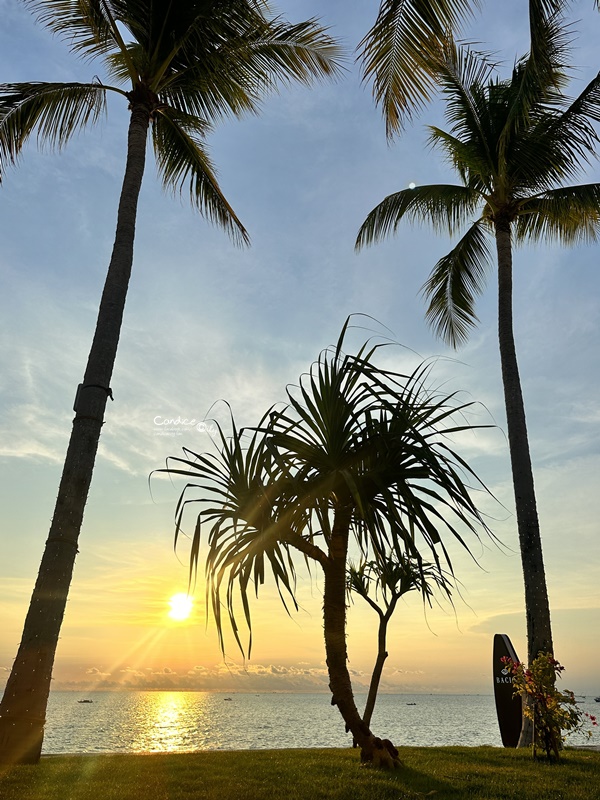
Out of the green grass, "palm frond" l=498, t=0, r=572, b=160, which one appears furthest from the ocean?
"palm frond" l=498, t=0, r=572, b=160

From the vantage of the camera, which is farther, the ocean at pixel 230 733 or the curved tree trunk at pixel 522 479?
the ocean at pixel 230 733

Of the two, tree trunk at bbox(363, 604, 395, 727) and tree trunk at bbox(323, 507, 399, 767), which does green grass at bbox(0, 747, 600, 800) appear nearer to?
tree trunk at bbox(323, 507, 399, 767)

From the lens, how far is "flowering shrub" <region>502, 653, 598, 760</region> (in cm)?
812

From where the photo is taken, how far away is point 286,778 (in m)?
6.08

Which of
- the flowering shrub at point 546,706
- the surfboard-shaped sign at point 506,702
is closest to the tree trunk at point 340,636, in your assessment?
the flowering shrub at point 546,706

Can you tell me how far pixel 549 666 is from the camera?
8.43 m

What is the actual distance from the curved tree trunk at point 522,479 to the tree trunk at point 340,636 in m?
4.56

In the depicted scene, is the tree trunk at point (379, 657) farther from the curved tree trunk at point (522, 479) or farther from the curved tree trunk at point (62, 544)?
the curved tree trunk at point (62, 544)

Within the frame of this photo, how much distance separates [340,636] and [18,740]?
→ 3701 millimetres

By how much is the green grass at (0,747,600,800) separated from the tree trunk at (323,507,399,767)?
314 mm

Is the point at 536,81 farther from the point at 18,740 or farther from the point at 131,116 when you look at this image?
the point at 18,740

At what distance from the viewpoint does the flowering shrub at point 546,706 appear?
26.6 feet

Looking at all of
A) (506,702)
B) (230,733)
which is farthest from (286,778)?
(230,733)

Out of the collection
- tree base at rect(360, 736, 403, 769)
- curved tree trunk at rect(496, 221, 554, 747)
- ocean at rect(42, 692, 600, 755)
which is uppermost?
curved tree trunk at rect(496, 221, 554, 747)
